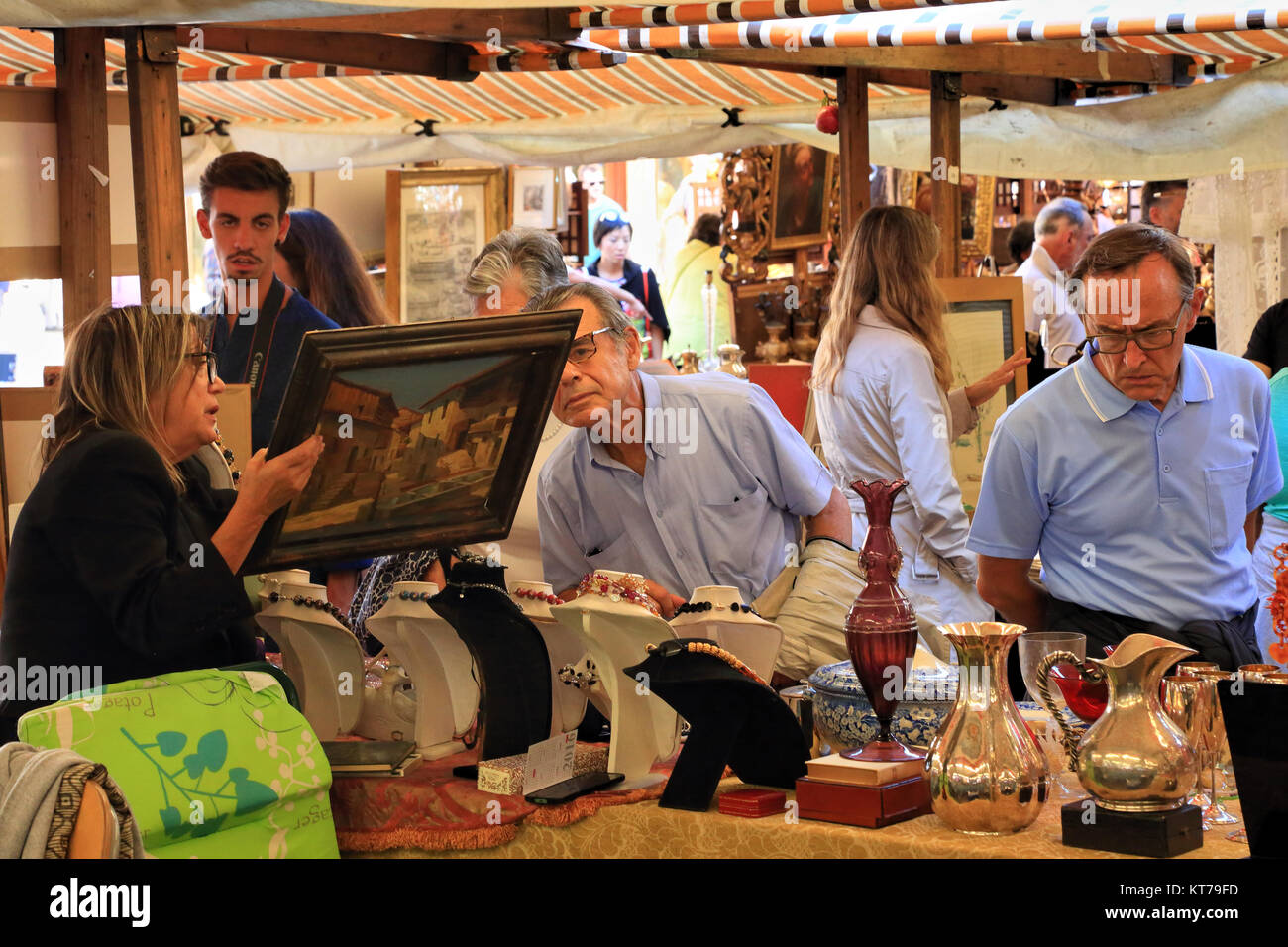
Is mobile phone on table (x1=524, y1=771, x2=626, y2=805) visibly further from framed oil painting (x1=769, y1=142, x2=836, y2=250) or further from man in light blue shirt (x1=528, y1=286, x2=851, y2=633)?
framed oil painting (x1=769, y1=142, x2=836, y2=250)

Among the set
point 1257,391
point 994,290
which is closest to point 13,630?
point 1257,391

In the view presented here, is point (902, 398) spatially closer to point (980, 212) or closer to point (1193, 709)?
point (1193, 709)

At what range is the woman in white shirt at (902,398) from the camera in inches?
171

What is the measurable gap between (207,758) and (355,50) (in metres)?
3.39

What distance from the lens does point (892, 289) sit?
4574 mm

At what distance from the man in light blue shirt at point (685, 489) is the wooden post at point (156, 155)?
139 centimetres

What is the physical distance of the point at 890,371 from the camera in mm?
4414

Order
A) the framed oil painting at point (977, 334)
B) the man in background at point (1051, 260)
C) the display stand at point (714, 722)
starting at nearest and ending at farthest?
the display stand at point (714, 722) < the framed oil painting at point (977, 334) < the man in background at point (1051, 260)

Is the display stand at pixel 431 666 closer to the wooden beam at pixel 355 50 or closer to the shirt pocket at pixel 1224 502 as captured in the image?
the shirt pocket at pixel 1224 502

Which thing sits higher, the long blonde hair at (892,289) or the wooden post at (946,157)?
the wooden post at (946,157)

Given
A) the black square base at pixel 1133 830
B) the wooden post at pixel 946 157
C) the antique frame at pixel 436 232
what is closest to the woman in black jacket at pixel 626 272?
the antique frame at pixel 436 232

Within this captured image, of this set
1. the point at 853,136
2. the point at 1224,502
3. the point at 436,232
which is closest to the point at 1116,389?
the point at 1224,502
